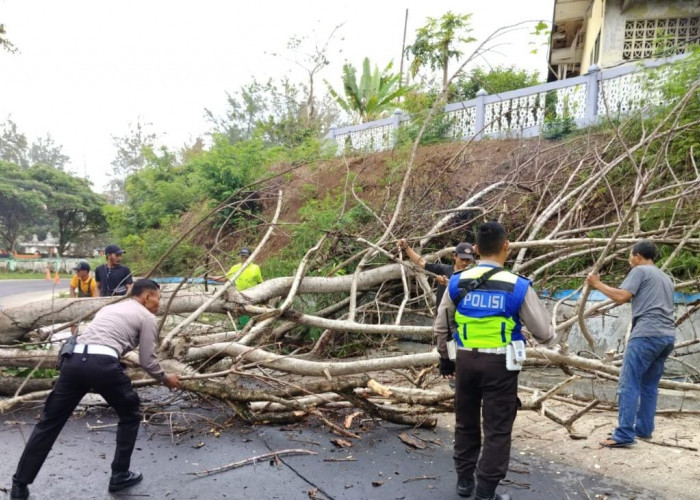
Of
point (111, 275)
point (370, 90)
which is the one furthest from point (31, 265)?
point (111, 275)

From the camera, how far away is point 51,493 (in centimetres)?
320

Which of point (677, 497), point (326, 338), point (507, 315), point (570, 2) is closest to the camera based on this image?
point (507, 315)

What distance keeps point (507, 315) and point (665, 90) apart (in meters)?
6.86

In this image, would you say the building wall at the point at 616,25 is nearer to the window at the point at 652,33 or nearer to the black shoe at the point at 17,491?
the window at the point at 652,33

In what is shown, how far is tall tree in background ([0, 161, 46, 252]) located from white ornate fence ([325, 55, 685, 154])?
88.3ft

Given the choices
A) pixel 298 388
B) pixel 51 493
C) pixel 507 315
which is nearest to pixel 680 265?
pixel 507 315

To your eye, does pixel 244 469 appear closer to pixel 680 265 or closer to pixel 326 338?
pixel 326 338

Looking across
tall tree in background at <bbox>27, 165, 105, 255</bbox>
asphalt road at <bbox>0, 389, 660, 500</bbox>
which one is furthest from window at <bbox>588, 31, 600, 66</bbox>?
tall tree in background at <bbox>27, 165, 105, 255</bbox>

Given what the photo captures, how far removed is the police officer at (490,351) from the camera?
9.19 ft

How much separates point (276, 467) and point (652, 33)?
13926mm

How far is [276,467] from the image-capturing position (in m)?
3.58

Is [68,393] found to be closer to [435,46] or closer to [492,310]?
[492,310]

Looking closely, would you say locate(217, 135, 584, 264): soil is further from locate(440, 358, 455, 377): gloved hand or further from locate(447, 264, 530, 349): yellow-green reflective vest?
locate(447, 264, 530, 349): yellow-green reflective vest

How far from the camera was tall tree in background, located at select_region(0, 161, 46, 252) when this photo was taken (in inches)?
1190
